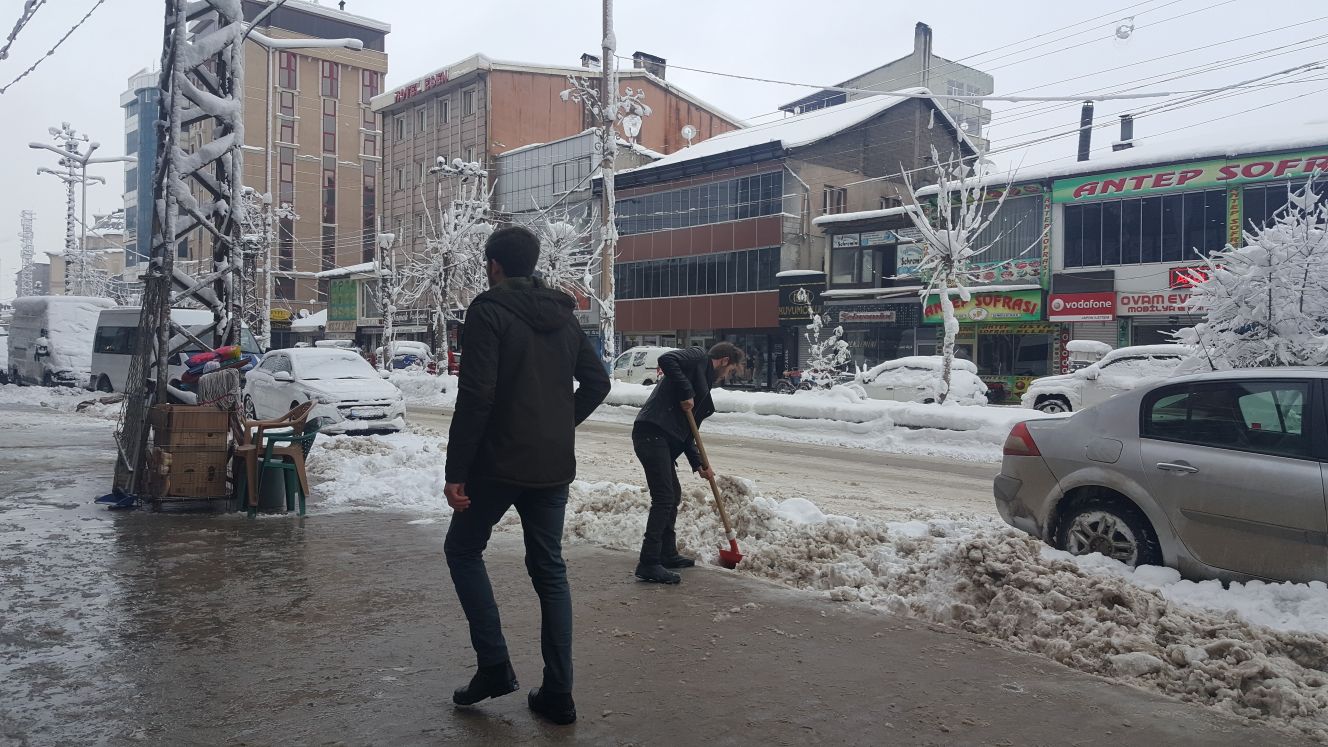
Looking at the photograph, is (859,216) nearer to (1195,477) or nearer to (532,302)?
(1195,477)

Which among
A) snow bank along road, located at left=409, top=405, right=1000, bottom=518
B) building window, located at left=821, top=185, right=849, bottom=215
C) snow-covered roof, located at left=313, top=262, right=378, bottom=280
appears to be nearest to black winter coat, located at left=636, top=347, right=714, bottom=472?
snow bank along road, located at left=409, top=405, right=1000, bottom=518

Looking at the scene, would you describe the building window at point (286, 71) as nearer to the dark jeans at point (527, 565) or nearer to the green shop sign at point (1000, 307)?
the green shop sign at point (1000, 307)

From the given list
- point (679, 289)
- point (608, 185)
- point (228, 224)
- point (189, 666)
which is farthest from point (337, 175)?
point (189, 666)

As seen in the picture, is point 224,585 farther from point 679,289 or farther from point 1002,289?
point 679,289

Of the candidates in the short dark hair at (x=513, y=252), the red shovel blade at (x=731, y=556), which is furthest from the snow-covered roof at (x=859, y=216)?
the short dark hair at (x=513, y=252)

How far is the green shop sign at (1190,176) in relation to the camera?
1011 inches

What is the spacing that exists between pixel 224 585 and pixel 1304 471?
20.3 feet

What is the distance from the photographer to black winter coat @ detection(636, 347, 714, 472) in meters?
5.99

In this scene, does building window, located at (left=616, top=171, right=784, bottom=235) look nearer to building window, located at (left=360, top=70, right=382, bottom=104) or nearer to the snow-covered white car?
the snow-covered white car

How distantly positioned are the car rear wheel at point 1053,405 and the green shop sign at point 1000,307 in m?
10.4

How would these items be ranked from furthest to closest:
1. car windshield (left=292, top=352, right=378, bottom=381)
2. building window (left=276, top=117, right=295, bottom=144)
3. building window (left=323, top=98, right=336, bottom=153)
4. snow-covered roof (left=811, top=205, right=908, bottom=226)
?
building window (left=323, top=98, right=336, bottom=153) < building window (left=276, top=117, right=295, bottom=144) < snow-covered roof (left=811, top=205, right=908, bottom=226) < car windshield (left=292, top=352, right=378, bottom=381)

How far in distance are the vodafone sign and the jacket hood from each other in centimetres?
2903

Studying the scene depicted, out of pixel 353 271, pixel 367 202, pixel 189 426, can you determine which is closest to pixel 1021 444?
pixel 189 426

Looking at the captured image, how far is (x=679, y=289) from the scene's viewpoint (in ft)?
143
